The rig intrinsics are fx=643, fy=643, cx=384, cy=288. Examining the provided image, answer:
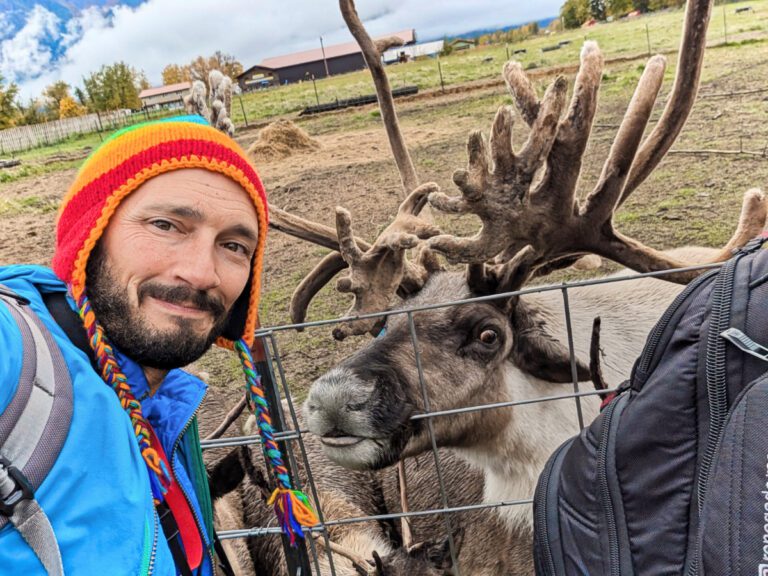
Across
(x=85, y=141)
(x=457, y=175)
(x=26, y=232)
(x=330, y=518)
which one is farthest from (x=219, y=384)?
(x=85, y=141)

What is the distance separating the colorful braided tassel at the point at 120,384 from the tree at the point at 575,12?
3441 centimetres

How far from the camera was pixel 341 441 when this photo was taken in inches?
91.0

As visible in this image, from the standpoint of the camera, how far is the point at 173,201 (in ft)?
5.16

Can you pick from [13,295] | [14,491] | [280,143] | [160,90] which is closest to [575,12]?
[280,143]

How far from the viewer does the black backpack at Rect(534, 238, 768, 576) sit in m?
1.07

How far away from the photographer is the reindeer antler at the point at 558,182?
7.89 feet

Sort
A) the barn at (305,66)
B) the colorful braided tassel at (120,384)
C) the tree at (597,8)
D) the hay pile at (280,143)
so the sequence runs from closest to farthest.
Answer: the colorful braided tassel at (120,384) < the hay pile at (280,143) < the tree at (597,8) < the barn at (305,66)

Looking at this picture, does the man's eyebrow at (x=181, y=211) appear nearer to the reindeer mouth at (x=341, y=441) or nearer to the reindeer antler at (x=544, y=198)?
the reindeer mouth at (x=341, y=441)

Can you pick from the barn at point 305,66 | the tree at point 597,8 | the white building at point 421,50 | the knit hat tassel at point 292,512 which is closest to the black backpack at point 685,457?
the knit hat tassel at point 292,512

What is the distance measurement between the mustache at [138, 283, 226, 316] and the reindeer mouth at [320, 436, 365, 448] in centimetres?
89

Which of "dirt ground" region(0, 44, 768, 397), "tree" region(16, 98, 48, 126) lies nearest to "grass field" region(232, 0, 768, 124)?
"dirt ground" region(0, 44, 768, 397)

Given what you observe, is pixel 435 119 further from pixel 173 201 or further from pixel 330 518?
pixel 173 201

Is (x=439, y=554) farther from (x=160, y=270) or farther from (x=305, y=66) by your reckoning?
(x=305, y=66)

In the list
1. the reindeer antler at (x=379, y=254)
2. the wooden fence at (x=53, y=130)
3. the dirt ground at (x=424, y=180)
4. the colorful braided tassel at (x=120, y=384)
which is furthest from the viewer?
the wooden fence at (x=53, y=130)
